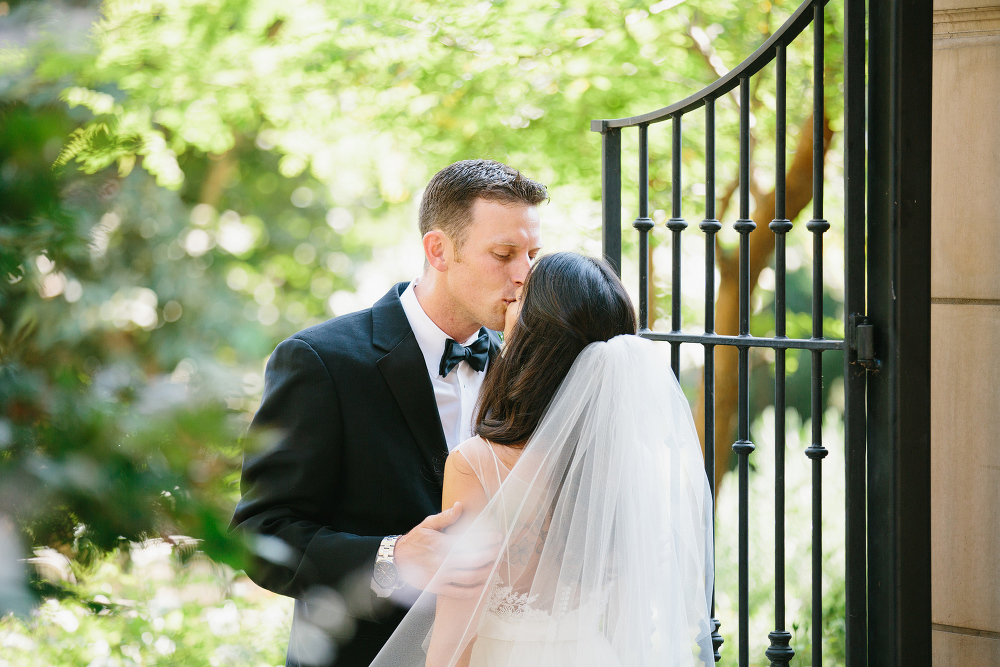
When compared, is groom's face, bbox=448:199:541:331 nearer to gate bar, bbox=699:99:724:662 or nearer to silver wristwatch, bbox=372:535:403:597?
gate bar, bbox=699:99:724:662

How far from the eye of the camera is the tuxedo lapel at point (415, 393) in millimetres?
2311

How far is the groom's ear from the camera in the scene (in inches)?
100

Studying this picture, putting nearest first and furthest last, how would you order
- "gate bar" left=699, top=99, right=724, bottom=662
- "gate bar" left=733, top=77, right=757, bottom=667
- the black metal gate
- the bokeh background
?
the bokeh background, the black metal gate, "gate bar" left=733, top=77, right=757, bottom=667, "gate bar" left=699, top=99, right=724, bottom=662

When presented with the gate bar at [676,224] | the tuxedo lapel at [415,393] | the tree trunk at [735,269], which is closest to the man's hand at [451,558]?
the tuxedo lapel at [415,393]

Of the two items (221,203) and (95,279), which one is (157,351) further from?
(221,203)

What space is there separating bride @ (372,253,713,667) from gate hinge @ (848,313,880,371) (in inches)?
17.6

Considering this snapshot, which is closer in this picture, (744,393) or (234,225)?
(234,225)

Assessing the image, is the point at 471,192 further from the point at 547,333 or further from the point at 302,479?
the point at 302,479

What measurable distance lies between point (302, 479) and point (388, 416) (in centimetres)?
30

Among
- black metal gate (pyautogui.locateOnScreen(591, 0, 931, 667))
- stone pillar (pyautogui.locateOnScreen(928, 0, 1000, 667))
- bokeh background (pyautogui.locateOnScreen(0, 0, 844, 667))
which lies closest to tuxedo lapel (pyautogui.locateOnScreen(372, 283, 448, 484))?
bokeh background (pyautogui.locateOnScreen(0, 0, 844, 667))

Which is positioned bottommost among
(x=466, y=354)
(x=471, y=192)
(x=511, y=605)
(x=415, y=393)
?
(x=511, y=605)

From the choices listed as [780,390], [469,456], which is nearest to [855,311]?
[780,390]

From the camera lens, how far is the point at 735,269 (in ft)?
16.2

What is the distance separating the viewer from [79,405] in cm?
44
